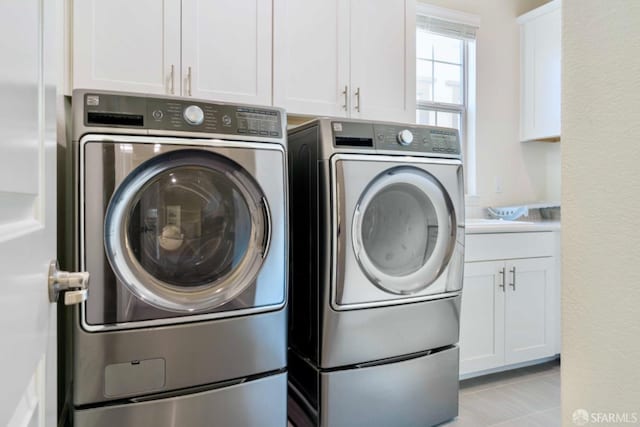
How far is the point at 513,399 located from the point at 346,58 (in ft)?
6.66

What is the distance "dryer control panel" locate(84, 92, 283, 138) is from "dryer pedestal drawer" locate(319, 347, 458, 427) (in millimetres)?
986

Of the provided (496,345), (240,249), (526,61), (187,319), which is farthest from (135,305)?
(526,61)

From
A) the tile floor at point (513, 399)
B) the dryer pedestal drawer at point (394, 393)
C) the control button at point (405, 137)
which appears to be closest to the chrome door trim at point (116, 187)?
the dryer pedestal drawer at point (394, 393)

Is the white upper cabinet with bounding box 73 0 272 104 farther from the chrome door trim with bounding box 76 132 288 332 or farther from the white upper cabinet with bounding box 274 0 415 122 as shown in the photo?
the chrome door trim with bounding box 76 132 288 332

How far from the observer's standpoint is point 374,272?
156 centimetres

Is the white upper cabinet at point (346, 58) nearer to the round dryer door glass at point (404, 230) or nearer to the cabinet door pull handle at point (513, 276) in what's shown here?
the round dryer door glass at point (404, 230)

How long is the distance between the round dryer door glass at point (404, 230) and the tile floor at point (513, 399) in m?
0.74

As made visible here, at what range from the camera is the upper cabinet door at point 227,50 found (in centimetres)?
177

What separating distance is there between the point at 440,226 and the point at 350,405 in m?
0.84

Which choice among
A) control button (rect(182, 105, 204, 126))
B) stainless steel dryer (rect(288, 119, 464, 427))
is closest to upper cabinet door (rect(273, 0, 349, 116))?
stainless steel dryer (rect(288, 119, 464, 427))

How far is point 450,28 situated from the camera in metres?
2.84

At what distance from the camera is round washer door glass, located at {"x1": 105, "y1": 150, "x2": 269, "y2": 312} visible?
1214mm

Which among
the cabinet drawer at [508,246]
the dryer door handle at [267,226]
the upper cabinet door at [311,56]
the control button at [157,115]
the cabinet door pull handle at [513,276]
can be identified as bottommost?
the cabinet door pull handle at [513,276]

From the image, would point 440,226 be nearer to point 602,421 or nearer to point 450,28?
point 602,421
